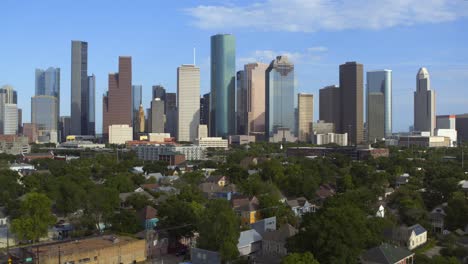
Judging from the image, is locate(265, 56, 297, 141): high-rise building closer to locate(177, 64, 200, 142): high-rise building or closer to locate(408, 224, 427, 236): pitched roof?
locate(177, 64, 200, 142): high-rise building

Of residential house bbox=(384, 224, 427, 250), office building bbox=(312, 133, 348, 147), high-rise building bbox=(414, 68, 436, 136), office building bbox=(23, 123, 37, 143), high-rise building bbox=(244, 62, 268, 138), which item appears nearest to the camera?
residential house bbox=(384, 224, 427, 250)

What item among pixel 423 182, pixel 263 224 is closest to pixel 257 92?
pixel 423 182

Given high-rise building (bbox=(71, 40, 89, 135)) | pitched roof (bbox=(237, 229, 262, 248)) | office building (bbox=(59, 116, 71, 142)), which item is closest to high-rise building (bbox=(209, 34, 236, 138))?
high-rise building (bbox=(71, 40, 89, 135))

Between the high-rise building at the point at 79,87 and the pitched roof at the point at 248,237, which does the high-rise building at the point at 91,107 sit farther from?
the pitched roof at the point at 248,237

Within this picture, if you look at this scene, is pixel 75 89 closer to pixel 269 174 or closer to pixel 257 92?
pixel 257 92

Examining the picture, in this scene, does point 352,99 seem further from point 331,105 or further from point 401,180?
point 401,180

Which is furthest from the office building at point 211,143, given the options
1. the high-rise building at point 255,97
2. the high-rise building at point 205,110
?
the high-rise building at point 205,110

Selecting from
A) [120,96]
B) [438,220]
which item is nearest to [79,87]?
[120,96]
